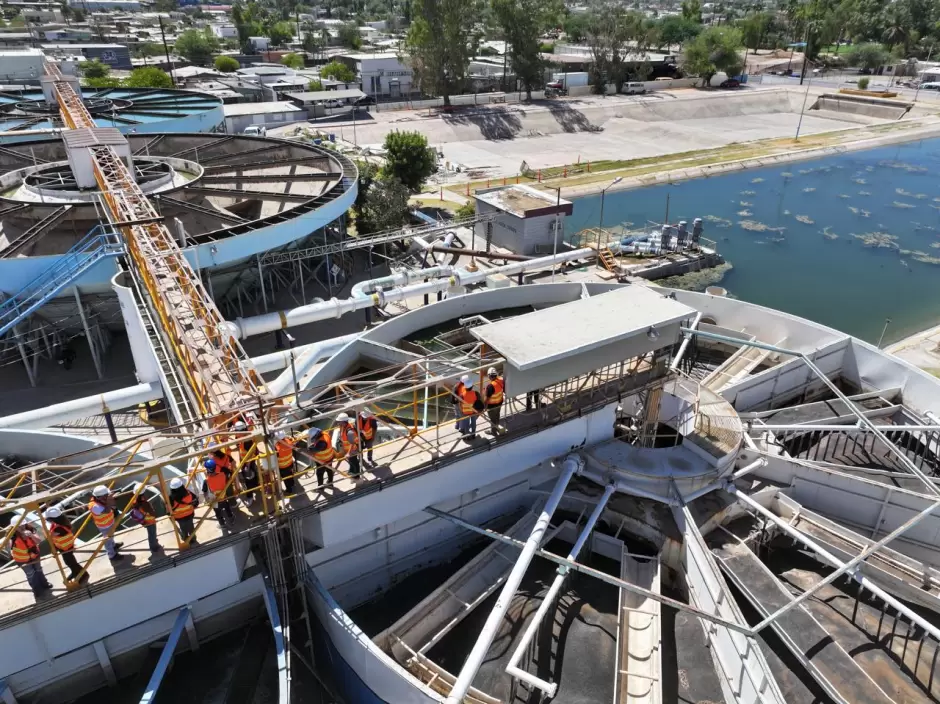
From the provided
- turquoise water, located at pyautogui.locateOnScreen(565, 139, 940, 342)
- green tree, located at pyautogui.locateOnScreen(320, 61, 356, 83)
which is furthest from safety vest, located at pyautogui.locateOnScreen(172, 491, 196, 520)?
green tree, located at pyautogui.locateOnScreen(320, 61, 356, 83)

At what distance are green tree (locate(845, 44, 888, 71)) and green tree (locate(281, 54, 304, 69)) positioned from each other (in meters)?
113

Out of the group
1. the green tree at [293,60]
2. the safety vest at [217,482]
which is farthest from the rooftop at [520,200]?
the green tree at [293,60]

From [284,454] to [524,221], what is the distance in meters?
30.1

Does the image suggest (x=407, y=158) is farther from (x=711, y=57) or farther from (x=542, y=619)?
(x=711, y=57)

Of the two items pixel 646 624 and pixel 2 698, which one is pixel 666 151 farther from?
pixel 2 698

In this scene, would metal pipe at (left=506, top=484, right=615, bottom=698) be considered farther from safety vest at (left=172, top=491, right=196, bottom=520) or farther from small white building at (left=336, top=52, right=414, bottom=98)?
small white building at (left=336, top=52, right=414, bottom=98)

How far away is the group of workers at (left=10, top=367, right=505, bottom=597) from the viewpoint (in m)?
12.1

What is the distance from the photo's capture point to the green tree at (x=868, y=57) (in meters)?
132

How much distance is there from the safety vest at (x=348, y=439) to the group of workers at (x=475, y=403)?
8.77 feet

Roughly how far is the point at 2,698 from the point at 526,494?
1287 cm

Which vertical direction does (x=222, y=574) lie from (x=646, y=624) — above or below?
above

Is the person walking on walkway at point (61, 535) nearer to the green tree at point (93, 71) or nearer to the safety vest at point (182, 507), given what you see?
the safety vest at point (182, 507)

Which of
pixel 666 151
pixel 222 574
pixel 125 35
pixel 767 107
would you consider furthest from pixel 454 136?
pixel 125 35

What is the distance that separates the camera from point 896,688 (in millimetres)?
13641
